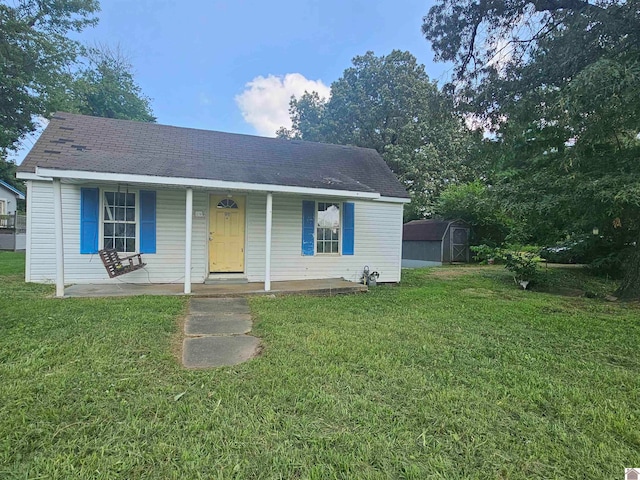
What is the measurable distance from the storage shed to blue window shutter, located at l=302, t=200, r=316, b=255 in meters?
9.22

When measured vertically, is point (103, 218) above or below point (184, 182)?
below

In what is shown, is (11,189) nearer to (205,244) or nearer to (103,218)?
(103,218)

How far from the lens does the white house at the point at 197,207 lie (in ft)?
20.7

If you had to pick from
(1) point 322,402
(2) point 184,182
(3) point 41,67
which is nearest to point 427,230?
(2) point 184,182

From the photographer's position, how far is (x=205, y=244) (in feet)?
24.9

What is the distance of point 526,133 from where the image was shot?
7.72 m

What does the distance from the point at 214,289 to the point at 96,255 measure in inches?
99.9

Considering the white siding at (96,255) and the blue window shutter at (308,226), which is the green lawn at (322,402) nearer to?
the white siding at (96,255)

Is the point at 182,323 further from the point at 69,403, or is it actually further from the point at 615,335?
the point at 615,335

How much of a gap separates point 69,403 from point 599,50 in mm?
8750

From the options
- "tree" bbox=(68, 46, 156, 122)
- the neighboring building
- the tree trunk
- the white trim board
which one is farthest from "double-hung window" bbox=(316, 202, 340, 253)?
the neighboring building

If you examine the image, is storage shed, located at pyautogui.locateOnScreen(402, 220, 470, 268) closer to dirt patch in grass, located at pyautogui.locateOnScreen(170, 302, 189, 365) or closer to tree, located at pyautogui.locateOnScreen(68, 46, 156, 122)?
dirt patch in grass, located at pyautogui.locateOnScreen(170, 302, 189, 365)

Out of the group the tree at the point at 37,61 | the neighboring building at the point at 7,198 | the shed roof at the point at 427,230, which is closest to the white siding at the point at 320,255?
the shed roof at the point at 427,230

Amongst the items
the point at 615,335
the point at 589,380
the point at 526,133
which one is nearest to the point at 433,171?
the point at 526,133
